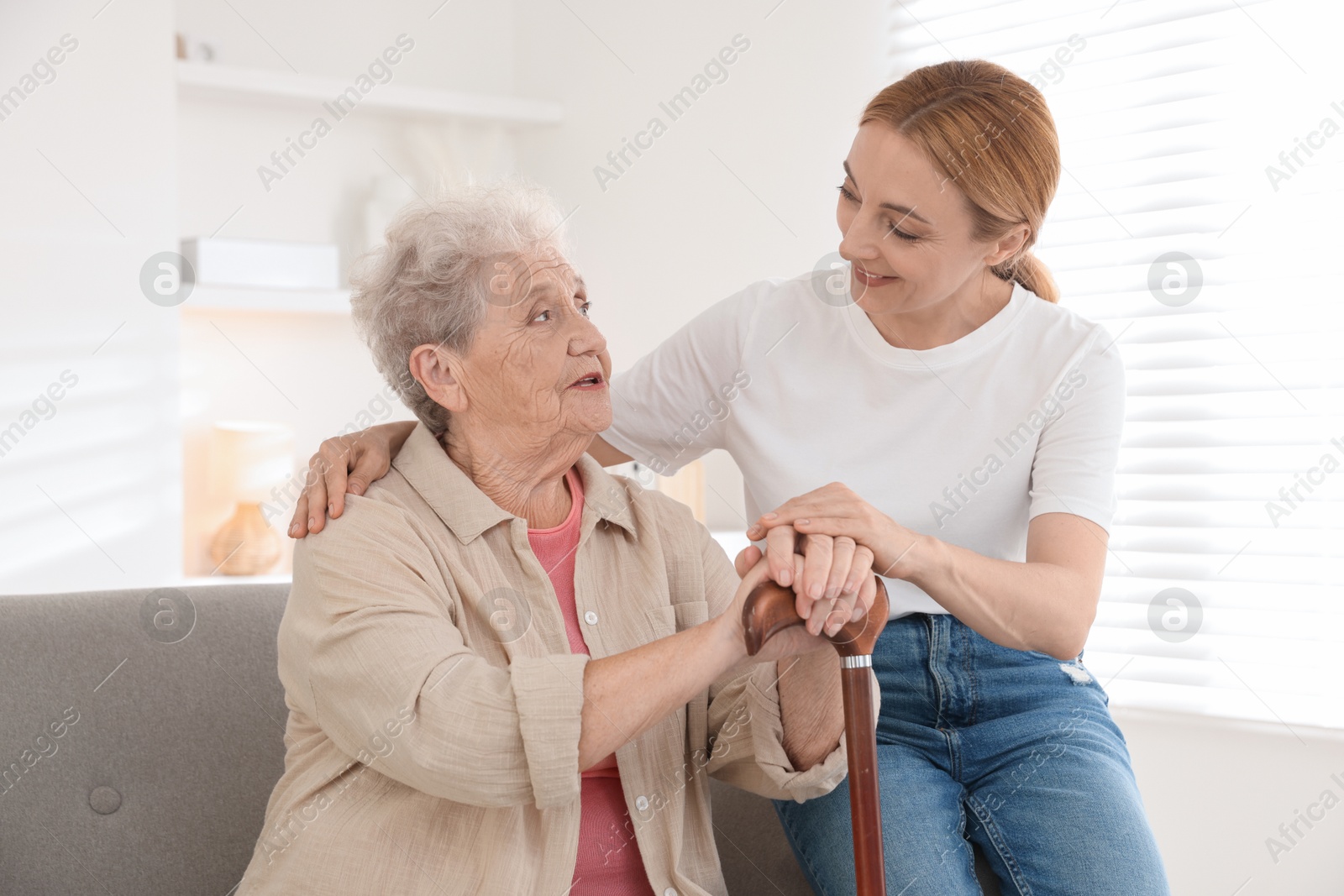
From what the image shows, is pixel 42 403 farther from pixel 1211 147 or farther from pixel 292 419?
pixel 1211 147

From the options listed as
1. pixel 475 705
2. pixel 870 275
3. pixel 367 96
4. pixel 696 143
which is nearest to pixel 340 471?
pixel 475 705

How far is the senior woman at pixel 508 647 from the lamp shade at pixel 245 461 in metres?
1.97

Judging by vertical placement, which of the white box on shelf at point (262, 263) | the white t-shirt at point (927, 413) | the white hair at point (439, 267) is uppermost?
the white box on shelf at point (262, 263)

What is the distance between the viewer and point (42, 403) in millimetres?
2705

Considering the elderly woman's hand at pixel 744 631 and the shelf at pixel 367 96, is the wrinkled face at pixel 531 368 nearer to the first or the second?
the elderly woman's hand at pixel 744 631

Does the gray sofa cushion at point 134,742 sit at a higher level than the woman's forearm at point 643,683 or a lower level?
lower

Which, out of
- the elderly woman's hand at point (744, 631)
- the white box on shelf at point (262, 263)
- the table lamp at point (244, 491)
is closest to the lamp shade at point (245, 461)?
the table lamp at point (244, 491)

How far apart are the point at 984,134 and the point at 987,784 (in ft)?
2.78

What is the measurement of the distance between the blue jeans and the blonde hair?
56 cm

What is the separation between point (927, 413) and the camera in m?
1.62

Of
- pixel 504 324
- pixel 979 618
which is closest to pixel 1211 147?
pixel 979 618

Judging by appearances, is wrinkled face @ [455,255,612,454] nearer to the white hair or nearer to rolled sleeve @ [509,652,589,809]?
the white hair

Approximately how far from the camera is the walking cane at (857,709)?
1.16 meters

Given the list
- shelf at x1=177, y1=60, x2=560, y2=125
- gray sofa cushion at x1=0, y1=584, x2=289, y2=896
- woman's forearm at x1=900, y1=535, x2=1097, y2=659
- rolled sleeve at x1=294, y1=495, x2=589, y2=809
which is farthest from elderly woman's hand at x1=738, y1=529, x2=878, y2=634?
shelf at x1=177, y1=60, x2=560, y2=125
